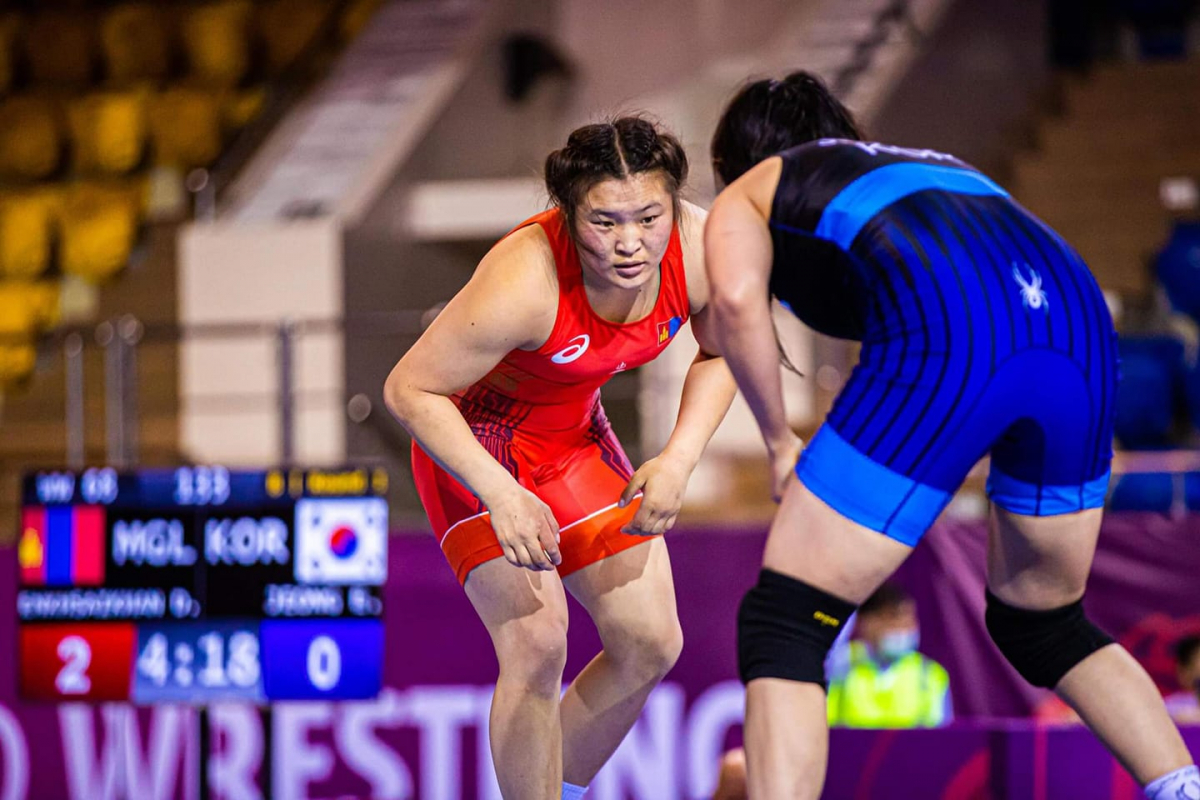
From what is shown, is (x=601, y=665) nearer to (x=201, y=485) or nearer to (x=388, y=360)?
(x=201, y=485)

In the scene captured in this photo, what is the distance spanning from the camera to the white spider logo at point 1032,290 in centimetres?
200

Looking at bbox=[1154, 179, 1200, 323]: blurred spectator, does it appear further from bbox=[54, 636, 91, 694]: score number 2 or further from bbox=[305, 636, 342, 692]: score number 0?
bbox=[54, 636, 91, 694]: score number 2

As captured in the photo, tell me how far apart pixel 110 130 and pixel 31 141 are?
0.63m

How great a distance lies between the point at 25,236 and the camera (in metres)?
7.94

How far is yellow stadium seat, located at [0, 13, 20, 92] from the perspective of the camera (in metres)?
9.34

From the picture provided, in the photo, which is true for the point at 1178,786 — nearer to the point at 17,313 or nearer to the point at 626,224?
the point at 626,224

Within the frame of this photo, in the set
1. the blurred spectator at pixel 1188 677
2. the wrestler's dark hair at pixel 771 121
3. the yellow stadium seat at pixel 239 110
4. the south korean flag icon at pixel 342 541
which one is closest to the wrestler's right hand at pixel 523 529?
the wrestler's dark hair at pixel 771 121

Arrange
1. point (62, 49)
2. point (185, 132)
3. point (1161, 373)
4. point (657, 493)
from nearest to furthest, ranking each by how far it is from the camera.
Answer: point (657, 493), point (1161, 373), point (185, 132), point (62, 49)

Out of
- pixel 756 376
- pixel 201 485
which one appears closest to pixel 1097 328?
pixel 756 376

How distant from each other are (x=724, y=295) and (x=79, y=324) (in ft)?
21.0

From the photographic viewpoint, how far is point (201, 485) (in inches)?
155

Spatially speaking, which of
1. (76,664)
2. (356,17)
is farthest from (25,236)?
(76,664)

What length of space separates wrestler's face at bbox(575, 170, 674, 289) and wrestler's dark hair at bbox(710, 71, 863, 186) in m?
0.25

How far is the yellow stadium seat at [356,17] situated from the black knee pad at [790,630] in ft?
25.5
